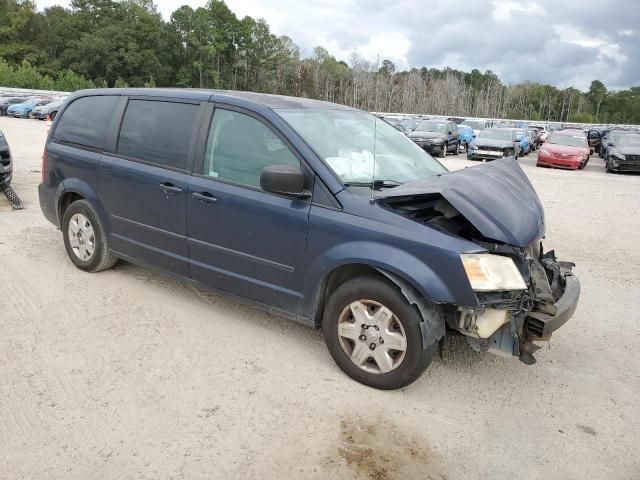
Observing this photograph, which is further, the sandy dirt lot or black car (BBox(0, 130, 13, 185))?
black car (BBox(0, 130, 13, 185))

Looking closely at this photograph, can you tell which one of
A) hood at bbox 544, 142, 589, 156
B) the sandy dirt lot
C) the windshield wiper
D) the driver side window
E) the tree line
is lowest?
the sandy dirt lot

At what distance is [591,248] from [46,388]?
6.89m

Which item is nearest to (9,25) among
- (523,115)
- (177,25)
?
(177,25)

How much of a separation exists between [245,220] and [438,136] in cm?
1998

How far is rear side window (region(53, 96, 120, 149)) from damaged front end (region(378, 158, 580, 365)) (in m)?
2.95

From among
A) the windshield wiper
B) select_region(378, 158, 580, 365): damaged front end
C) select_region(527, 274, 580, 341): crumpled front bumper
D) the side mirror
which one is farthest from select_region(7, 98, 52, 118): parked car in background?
select_region(527, 274, 580, 341): crumpled front bumper

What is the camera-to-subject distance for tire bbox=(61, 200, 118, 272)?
16.1 feet

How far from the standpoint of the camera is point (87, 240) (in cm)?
506

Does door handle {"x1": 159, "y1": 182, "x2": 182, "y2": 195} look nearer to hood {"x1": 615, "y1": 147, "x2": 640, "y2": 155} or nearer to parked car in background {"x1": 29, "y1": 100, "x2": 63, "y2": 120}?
hood {"x1": 615, "y1": 147, "x2": 640, "y2": 155}

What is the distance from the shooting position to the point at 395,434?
2.98 metres

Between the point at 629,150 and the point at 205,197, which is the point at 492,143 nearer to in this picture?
the point at 629,150

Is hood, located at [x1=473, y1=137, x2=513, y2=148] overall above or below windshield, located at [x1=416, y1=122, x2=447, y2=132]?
below

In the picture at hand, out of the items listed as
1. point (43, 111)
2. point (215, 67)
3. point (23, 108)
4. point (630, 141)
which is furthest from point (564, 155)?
point (215, 67)

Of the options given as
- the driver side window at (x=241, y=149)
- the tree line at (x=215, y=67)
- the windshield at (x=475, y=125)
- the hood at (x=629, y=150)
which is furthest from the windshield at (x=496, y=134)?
the tree line at (x=215, y=67)
